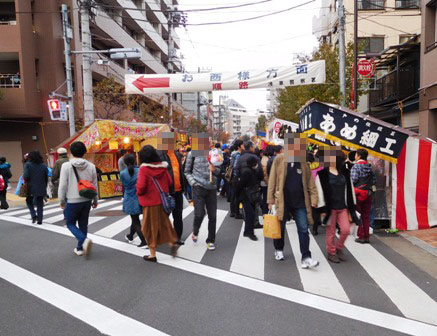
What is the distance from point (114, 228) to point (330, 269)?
4.66 meters

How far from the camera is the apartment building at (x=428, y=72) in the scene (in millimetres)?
11484

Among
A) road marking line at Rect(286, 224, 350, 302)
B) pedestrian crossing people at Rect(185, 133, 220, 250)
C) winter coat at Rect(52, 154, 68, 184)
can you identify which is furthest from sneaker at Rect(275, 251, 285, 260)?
winter coat at Rect(52, 154, 68, 184)

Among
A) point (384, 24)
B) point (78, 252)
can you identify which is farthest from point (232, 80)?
point (384, 24)

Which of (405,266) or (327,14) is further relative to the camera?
(327,14)

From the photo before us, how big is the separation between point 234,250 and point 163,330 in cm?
256

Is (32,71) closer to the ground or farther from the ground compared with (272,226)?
farther from the ground

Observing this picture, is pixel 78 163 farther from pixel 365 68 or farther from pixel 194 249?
pixel 365 68

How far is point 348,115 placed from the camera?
6129 mm

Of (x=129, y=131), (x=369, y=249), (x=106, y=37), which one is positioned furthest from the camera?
(x=106, y=37)

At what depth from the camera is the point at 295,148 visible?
4496mm

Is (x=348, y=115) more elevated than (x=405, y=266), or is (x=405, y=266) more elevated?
(x=348, y=115)

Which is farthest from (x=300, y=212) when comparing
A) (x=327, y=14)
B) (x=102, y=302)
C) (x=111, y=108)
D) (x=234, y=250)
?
(x=327, y=14)

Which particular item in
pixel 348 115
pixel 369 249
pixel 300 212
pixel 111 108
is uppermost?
pixel 111 108

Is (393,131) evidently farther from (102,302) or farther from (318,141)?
(102,302)
